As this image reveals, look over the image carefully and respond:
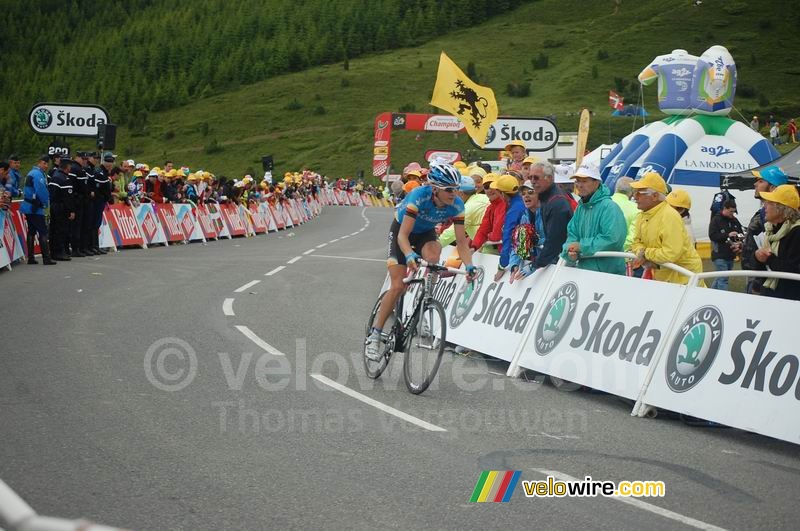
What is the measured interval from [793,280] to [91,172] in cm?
1739

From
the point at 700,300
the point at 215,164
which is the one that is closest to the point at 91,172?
the point at 700,300

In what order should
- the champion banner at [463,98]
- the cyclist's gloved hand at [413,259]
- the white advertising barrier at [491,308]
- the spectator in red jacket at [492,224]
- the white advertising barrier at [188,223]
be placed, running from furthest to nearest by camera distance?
the white advertising barrier at [188,223] → the champion banner at [463,98] → the spectator in red jacket at [492,224] → the white advertising barrier at [491,308] → the cyclist's gloved hand at [413,259]

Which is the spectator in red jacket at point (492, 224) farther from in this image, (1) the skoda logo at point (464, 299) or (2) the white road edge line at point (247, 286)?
(2) the white road edge line at point (247, 286)

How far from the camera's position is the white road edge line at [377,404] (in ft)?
25.2

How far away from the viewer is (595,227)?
1028 centimetres

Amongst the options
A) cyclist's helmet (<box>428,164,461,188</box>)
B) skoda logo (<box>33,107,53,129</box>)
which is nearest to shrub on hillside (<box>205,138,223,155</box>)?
skoda logo (<box>33,107,53,129</box>)

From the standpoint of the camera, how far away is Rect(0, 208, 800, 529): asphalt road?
18.0ft

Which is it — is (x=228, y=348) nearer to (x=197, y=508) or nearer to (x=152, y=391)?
(x=152, y=391)

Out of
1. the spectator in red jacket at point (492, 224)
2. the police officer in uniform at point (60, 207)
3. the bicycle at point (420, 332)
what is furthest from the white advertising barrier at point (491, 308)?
the police officer in uniform at point (60, 207)

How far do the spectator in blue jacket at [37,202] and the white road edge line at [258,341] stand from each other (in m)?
8.96

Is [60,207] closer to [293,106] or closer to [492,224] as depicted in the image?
[492,224]

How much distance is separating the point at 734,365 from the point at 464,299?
4699 millimetres

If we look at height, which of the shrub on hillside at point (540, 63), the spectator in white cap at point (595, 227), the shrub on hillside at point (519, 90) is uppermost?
the spectator in white cap at point (595, 227)

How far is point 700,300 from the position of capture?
28.1 feet
